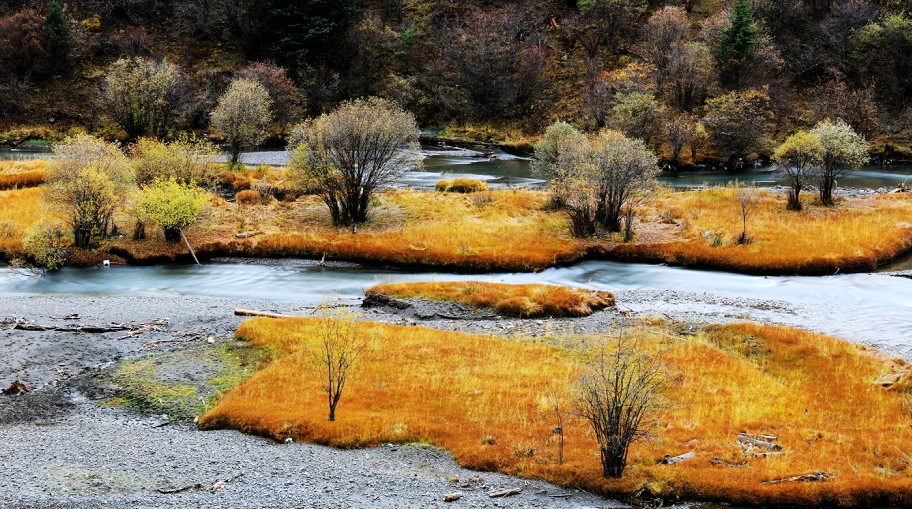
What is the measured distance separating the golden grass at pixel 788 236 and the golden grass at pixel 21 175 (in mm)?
47532

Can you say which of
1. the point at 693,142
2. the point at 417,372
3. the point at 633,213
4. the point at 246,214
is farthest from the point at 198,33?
the point at 417,372

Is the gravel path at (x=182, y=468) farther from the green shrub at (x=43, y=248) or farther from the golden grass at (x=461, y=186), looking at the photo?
the golden grass at (x=461, y=186)

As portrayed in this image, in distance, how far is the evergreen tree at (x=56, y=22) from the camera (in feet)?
289

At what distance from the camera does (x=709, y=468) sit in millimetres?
14898

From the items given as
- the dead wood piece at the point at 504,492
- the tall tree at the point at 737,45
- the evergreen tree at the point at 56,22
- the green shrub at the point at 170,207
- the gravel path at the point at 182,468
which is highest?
the evergreen tree at the point at 56,22

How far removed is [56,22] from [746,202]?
94502 mm

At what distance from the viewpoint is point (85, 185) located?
119 feet

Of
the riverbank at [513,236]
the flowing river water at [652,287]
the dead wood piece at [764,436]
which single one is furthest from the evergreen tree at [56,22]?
the dead wood piece at [764,436]

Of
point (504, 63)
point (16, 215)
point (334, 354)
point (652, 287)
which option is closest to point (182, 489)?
point (334, 354)

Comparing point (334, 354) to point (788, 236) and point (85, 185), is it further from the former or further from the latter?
point (788, 236)

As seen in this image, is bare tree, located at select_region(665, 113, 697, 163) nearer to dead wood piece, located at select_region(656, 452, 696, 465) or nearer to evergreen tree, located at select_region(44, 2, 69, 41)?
dead wood piece, located at select_region(656, 452, 696, 465)

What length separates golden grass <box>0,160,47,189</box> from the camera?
5041 centimetres

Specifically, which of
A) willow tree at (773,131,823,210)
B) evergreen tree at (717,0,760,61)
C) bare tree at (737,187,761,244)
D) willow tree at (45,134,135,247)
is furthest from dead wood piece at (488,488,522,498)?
evergreen tree at (717,0,760,61)

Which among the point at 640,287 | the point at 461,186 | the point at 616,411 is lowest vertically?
the point at 640,287
